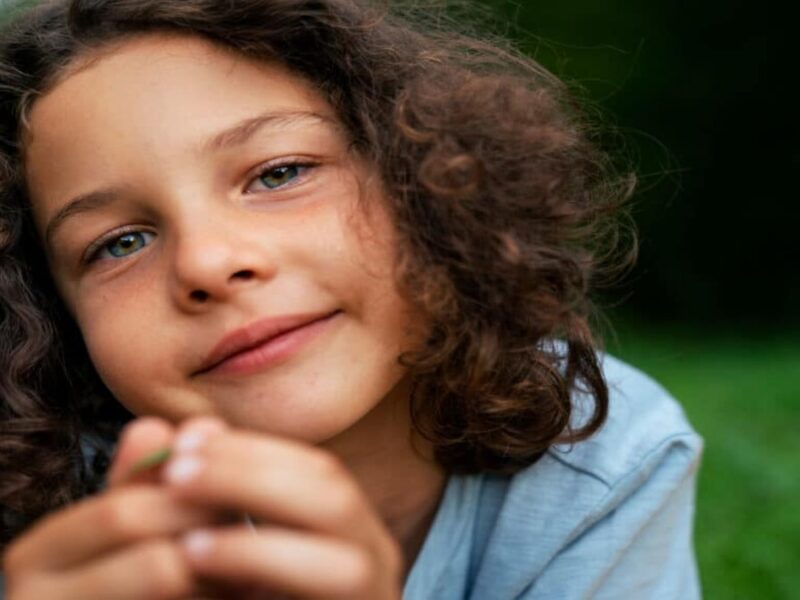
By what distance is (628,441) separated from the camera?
1914 mm

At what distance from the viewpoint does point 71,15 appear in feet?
5.99

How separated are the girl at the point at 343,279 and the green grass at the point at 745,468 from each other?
397mm

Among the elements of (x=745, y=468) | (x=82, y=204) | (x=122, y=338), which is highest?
(x=82, y=204)

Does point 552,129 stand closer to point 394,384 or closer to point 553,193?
point 553,193

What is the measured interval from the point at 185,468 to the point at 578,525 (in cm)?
100

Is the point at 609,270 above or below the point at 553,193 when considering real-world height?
below

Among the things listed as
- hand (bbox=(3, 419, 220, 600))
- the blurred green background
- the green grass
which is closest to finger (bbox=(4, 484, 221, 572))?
hand (bbox=(3, 419, 220, 600))

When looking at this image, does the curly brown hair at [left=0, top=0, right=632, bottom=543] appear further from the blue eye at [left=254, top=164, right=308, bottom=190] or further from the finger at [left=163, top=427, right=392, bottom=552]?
the finger at [left=163, top=427, right=392, bottom=552]

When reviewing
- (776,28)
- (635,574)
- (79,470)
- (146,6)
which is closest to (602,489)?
(635,574)

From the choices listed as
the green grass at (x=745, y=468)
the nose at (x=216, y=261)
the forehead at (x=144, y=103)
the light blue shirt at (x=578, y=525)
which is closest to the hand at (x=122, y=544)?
the nose at (x=216, y=261)

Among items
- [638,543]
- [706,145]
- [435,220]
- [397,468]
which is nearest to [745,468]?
[638,543]

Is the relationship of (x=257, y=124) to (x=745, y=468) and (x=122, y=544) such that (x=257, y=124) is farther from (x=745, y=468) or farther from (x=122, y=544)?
(x=745, y=468)

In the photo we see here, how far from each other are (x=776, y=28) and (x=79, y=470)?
623 cm

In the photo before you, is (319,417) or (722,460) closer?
(319,417)
